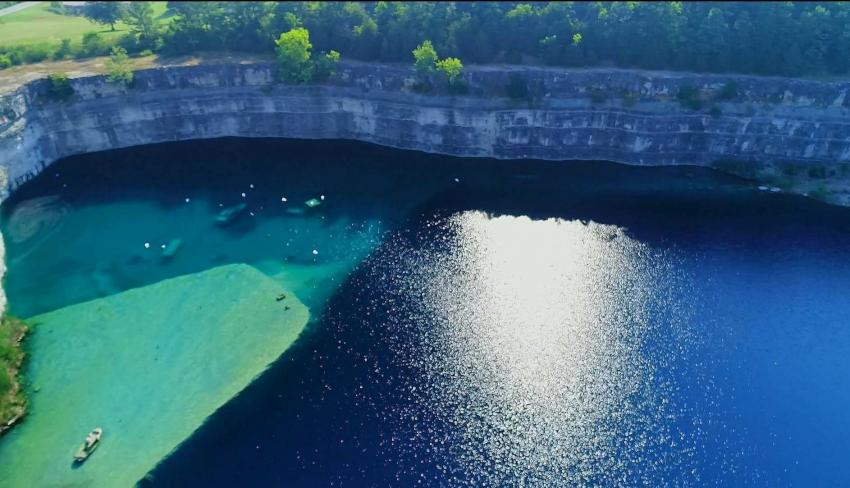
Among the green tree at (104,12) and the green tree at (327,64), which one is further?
the green tree at (104,12)

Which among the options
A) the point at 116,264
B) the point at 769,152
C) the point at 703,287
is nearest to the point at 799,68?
the point at 769,152

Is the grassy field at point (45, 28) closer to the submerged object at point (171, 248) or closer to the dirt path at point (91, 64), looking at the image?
the dirt path at point (91, 64)

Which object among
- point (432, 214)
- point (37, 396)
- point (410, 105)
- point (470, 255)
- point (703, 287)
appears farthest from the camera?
point (410, 105)

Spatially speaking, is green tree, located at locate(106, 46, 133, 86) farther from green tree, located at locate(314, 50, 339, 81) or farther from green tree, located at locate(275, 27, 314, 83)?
green tree, located at locate(314, 50, 339, 81)

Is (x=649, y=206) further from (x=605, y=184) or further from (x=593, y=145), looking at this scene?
(x=593, y=145)

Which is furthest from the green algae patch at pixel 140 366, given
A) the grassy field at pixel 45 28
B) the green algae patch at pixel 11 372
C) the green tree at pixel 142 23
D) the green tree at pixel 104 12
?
the green tree at pixel 104 12

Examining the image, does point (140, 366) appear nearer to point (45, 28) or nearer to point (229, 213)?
point (229, 213)
